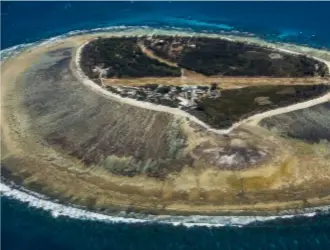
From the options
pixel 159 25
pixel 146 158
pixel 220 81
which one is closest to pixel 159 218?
pixel 146 158

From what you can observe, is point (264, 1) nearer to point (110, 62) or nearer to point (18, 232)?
point (110, 62)

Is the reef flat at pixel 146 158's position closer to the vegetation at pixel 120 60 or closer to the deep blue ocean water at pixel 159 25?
the deep blue ocean water at pixel 159 25

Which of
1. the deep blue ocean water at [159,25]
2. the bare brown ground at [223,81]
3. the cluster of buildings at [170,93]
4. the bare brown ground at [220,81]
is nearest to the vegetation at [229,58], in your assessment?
the bare brown ground at [223,81]

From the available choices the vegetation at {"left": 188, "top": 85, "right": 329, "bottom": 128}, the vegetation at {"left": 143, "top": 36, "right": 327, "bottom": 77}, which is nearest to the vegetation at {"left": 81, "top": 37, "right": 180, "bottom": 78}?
the vegetation at {"left": 143, "top": 36, "right": 327, "bottom": 77}

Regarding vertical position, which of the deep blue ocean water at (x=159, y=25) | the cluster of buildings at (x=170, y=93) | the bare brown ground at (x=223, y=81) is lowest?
the deep blue ocean water at (x=159, y=25)

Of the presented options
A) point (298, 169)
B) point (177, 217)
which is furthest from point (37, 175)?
point (298, 169)
